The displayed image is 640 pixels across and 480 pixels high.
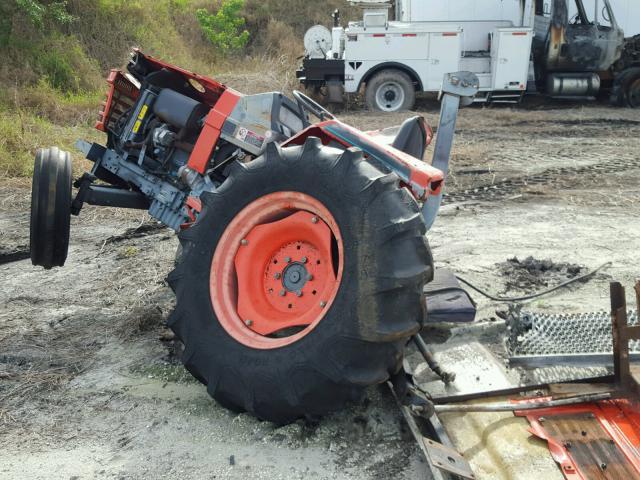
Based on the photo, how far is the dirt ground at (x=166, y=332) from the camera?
3102 mm

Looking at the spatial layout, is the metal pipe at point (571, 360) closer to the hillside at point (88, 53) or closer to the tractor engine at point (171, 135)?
the tractor engine at point (171, 135)

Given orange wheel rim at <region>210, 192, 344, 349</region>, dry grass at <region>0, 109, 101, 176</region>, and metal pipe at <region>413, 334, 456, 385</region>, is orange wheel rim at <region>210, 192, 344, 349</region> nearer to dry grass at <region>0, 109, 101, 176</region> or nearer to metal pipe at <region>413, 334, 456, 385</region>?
metal pipe at <region>413, 334, 456, 385</region>

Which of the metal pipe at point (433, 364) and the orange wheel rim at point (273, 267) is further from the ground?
the orange wheel rim at point (273, 267)

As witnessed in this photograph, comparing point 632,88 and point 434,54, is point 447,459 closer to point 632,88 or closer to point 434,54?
point 434,54

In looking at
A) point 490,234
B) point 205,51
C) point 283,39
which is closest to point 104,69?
point 205,51

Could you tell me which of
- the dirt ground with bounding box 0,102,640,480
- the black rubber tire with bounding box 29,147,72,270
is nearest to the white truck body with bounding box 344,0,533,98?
the dirt ground with bounding box 0,102,640,480

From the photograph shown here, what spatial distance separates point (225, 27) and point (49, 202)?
639 inches

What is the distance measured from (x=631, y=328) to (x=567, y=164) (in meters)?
6.61

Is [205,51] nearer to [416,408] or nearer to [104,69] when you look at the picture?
[104,69]

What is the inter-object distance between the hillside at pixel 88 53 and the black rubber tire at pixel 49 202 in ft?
15.8

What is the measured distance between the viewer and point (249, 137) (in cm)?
438

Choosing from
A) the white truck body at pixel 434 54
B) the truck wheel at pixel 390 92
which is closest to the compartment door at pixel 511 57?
the white truck body at pixel 434 54

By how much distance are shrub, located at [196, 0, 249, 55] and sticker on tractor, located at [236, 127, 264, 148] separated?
1543cm

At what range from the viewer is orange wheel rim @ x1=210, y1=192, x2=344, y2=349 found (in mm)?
3316
